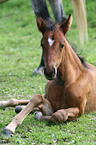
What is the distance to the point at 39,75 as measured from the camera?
6430 millimetres

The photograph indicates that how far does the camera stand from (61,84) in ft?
13.0

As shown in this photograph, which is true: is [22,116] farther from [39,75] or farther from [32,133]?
[39,75]

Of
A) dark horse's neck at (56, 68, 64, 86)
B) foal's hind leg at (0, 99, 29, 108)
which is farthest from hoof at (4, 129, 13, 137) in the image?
foal's hind leg at (0, 99, 29, 108)

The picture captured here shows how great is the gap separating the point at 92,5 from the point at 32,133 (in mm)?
12209

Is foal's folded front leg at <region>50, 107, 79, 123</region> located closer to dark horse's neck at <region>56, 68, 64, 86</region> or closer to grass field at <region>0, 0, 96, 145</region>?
grass field at <region>0, 0, 96, 145</region>

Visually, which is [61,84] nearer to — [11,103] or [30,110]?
[30,110]

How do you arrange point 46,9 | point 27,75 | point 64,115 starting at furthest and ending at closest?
point 27,75, point 46,9, point 64,115

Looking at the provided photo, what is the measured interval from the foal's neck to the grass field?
1.73ft

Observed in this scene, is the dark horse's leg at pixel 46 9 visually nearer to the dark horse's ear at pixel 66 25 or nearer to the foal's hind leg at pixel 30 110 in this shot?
the dark horse's ear at pixel 66 25

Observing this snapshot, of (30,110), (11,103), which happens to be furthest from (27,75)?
(30,110)

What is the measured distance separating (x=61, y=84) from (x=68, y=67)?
261 millimetres

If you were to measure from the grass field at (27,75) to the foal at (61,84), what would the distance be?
0.49 feet

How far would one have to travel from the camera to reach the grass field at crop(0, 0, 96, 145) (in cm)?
338

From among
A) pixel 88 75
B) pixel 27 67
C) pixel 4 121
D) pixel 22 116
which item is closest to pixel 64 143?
pixel 22 116
